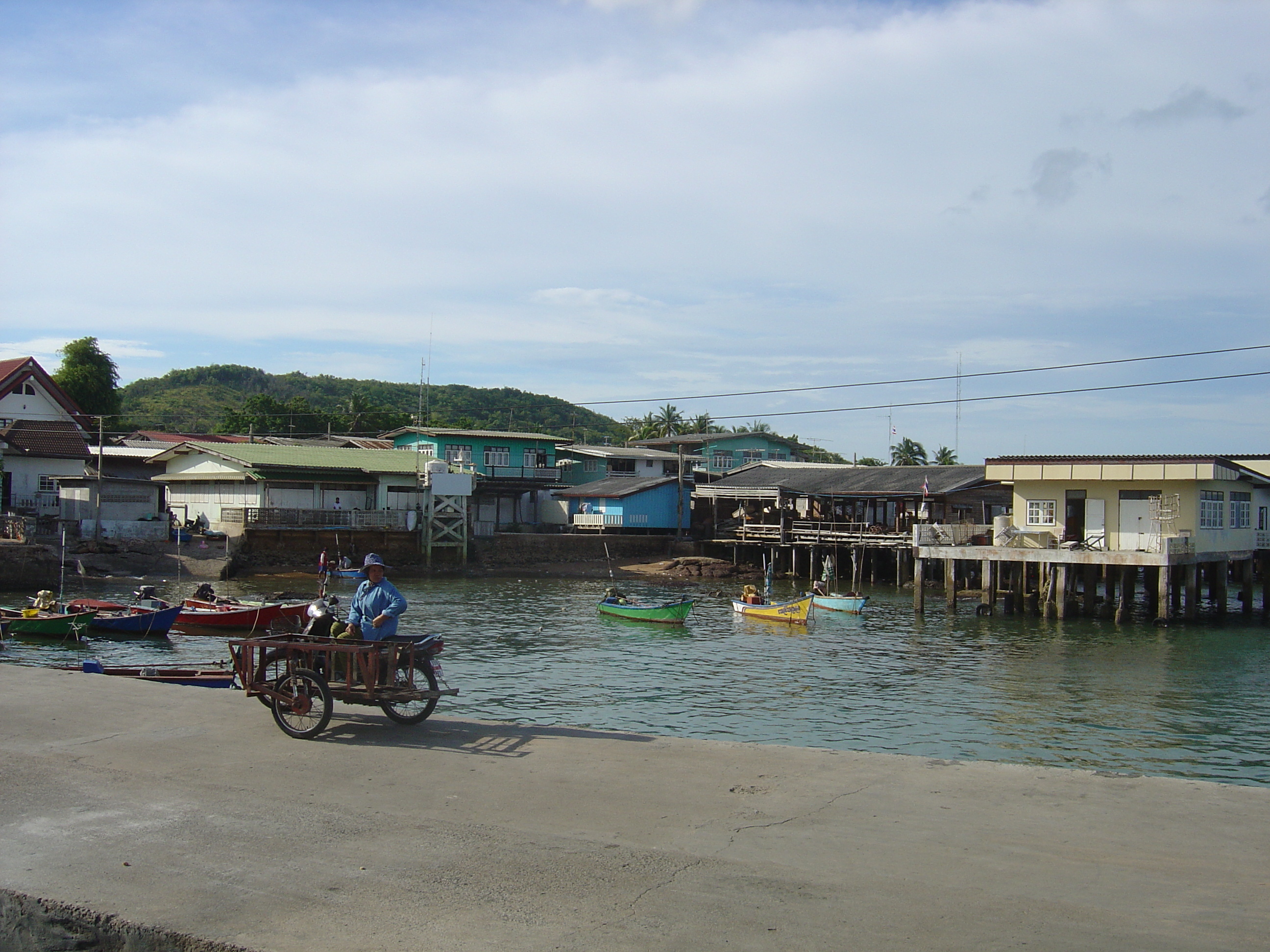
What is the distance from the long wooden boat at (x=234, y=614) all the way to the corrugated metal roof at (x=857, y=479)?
3401cm

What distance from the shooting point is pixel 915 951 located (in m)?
6.04

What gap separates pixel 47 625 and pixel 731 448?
2428 inches

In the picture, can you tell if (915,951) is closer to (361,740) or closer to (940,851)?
(940,851)

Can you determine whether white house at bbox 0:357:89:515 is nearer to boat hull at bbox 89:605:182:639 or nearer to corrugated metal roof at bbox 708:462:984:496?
boat hull at bbox 89:605:182:639

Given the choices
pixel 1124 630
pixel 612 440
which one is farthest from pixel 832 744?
pixel 612 440

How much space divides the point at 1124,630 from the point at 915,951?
33847mm

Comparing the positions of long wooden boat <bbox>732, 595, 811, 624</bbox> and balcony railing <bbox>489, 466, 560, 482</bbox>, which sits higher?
balcony railing <bbox>489, 466, 560, 482</bbox>

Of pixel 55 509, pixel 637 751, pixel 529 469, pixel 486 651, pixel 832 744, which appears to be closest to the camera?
pixel 637 751

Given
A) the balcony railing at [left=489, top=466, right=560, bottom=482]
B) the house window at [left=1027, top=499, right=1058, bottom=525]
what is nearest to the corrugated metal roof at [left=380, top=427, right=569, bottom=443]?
the balcony railing at [left=489, top=466, right=560, bottom=482]

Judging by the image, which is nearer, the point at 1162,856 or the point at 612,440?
the point at 1162,856

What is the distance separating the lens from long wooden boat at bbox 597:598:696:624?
119 ft

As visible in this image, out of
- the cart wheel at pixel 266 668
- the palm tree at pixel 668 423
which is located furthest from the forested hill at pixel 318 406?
the cart wheel at pixel 266 668

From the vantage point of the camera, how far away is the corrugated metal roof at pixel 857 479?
2100 inches

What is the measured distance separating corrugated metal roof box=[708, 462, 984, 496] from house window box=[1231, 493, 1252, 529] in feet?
42.5
